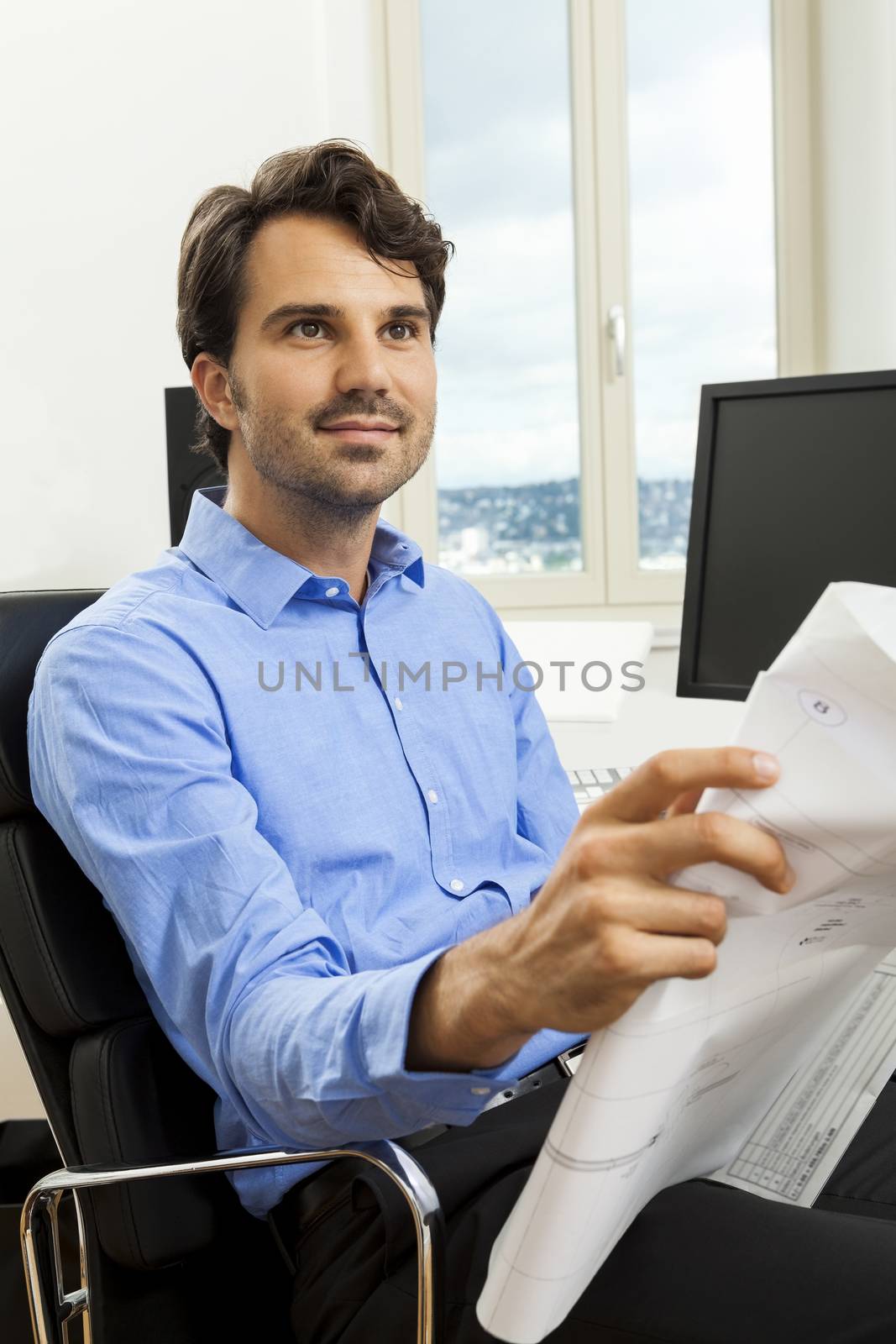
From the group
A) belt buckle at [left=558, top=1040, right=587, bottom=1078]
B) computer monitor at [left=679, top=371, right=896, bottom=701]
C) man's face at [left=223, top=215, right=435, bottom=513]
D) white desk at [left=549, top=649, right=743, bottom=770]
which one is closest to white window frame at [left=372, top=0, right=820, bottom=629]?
white desk at [left=549, top=649, right=743, bottom=770]

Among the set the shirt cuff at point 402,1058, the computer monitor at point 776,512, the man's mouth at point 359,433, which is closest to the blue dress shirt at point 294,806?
the shirt cuff at point 402,1058

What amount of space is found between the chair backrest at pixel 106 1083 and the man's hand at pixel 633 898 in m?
0.51

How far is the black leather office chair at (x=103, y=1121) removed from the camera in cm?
99

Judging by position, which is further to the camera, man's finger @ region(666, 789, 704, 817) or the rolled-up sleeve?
the rolled-up sleeve

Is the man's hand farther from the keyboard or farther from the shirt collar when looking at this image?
the keyboard

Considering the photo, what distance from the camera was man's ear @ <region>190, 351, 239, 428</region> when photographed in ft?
4.47

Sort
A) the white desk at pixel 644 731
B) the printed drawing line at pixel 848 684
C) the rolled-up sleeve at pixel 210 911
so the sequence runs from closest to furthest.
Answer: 1. the printed drawing line at pixel 848 684
2. the rolled-up sleeve at pixel 210 911
3. the white desk at pixel 644 731

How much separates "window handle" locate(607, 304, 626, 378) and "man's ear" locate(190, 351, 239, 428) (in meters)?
1.90

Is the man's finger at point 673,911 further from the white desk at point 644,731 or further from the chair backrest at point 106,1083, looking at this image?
the white desk at point 644,731

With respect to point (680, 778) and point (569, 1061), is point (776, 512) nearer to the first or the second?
point (569, 1061)

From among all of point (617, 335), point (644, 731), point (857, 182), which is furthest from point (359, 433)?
point (857, 182)

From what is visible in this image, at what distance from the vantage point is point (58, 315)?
2188 millimetres

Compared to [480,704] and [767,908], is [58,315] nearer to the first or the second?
[480,704]

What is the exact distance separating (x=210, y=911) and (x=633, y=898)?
0.42m
